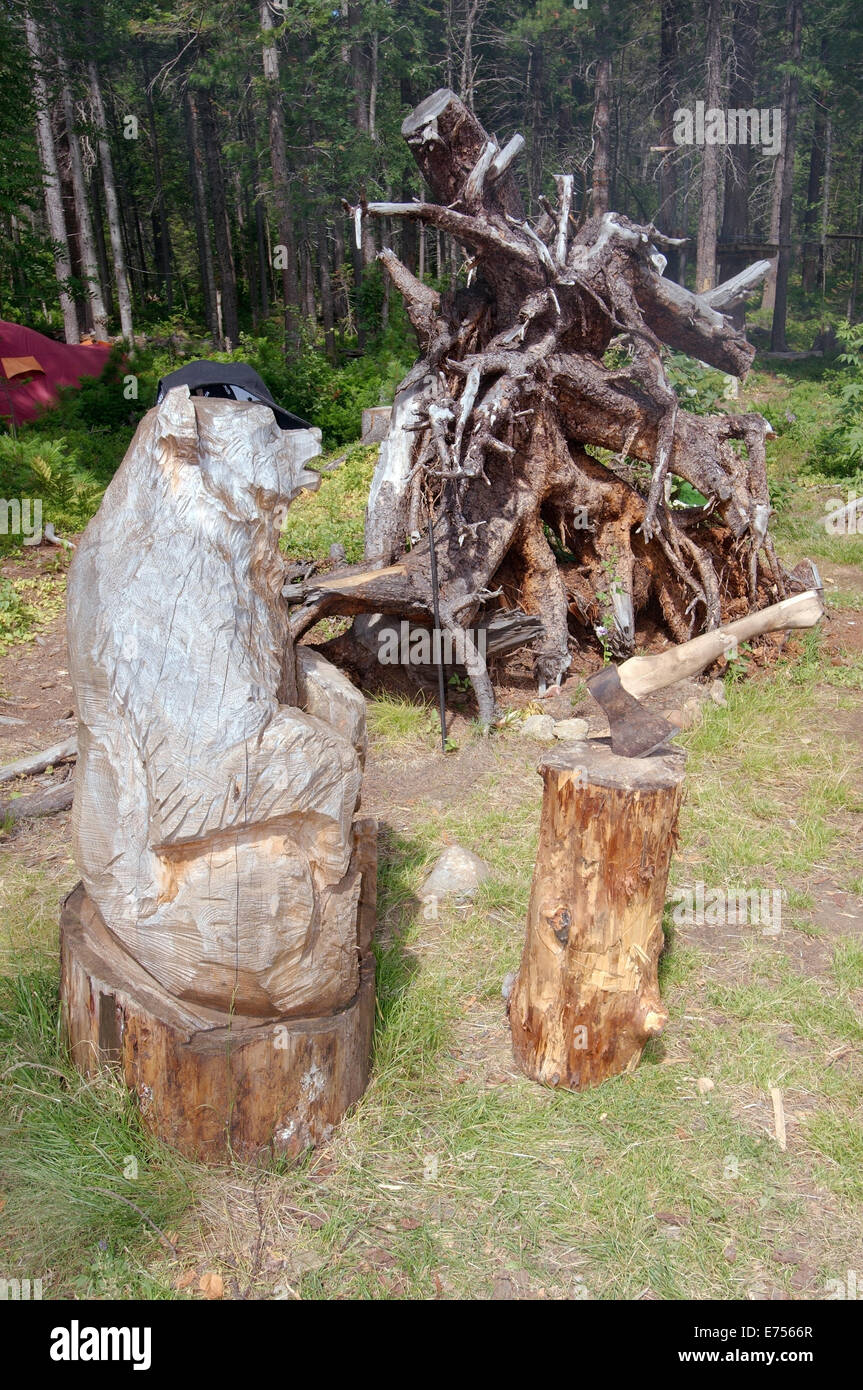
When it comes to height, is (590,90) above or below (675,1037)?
above

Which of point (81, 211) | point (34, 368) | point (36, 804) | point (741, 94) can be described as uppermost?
point (741, 94)

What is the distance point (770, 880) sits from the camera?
16.5ft

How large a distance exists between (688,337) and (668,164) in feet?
50.3

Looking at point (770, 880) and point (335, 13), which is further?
point (335, 13)

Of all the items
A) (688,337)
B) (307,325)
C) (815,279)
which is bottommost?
(688,337)

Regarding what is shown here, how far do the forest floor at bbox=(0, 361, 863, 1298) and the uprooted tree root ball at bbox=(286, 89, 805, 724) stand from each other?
92.2 inches

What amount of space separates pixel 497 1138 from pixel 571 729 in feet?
12.0

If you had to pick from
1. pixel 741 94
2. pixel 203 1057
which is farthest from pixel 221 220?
pixel 203 1057

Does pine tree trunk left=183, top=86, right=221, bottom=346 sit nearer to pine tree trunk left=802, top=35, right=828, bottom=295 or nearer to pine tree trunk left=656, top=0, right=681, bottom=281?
pine tree trunk left=656, top=0, right=681, bottom=281

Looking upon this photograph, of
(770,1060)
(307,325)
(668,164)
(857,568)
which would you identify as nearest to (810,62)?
(668,164)

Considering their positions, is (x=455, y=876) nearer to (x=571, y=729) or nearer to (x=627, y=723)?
(x=627, y=723)

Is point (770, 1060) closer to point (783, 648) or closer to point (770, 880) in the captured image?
point (770, 880)

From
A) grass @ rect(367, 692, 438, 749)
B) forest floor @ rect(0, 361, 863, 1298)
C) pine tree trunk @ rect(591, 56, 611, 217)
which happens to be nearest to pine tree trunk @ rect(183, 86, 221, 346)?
pine tree trunk @ rect(591, 56, 611, 217)

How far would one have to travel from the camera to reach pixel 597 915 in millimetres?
3518
